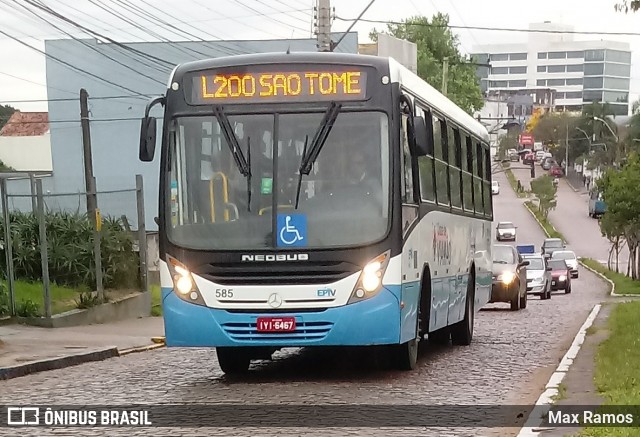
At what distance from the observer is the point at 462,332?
55.3ft

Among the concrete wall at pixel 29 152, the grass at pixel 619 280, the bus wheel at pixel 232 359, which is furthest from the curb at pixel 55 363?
the concrete wall at pixel 29 152

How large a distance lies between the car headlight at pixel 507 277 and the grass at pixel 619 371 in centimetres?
952

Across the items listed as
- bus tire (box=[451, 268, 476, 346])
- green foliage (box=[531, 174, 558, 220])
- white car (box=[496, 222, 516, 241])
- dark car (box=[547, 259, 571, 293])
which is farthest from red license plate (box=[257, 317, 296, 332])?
green foliage (box=[531, 174, 558, 220])

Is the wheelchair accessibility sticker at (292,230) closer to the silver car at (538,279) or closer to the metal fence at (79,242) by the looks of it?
the metal fence at (79,242)

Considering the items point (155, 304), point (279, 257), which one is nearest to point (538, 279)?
point (155, 304)

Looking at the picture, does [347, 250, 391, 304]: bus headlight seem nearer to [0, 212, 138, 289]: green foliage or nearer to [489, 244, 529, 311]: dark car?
[0, 212, 138, 289]: green foliage

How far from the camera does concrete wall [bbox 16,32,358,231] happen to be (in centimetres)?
5231

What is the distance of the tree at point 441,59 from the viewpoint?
8112cm

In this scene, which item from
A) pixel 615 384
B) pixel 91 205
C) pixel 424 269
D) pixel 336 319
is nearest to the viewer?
pixel 615 384

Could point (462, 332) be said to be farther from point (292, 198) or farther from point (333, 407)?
point (333, 407)

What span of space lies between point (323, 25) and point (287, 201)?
58.7 feet

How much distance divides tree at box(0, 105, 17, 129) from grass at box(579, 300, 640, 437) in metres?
86.8

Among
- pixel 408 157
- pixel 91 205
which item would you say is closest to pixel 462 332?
pixel 408 157

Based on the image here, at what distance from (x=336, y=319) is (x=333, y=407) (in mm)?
1631
